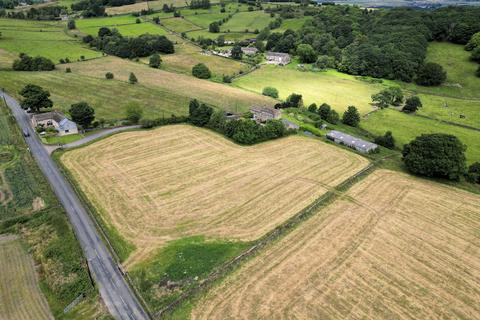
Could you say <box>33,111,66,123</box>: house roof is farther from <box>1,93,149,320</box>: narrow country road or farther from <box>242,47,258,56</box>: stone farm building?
<box>242,47,258,56</box>: stone farm building

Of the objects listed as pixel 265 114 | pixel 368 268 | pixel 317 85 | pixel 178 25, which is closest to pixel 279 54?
pixel 317 85

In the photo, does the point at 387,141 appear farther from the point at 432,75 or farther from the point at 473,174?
the point at 432,75

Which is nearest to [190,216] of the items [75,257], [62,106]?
[75,257]

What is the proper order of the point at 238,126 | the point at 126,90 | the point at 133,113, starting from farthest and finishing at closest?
the point at 126,90
the point at 133,113
the point at 238,126

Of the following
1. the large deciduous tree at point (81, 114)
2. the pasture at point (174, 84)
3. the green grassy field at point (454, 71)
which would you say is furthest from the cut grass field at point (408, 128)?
the large deciduous tree at point (81, 114)

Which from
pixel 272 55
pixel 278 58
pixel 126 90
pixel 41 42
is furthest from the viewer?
pixel 41 42

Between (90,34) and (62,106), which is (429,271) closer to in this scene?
(62,106)

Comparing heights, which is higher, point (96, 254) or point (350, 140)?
point (350, 140)
